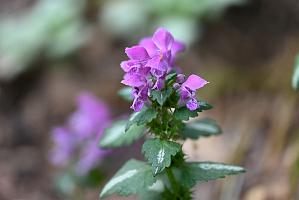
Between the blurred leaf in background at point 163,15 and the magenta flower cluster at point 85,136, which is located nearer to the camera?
the magenta flower cluster at point 85,136

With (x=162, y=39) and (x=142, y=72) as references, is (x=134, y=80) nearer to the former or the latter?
(x=142, y=72)

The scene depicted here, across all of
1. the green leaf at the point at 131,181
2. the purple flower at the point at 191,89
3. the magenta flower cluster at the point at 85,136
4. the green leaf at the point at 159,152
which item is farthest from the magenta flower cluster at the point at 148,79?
the magenta flower cluster at the point at 85,136

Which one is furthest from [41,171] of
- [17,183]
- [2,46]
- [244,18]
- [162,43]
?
[162,43]

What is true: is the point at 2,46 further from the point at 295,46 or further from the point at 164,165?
the point at 164,165

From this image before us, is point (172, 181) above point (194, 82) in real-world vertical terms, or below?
below

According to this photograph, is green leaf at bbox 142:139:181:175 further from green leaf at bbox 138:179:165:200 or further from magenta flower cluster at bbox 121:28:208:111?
green leaf at bbox 138:179:165:200

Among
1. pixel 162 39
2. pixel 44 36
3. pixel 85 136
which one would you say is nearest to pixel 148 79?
pixel 162 39

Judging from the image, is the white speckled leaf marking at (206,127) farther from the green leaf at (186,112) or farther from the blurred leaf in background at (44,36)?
the blurred leaf in background at (44,36)
